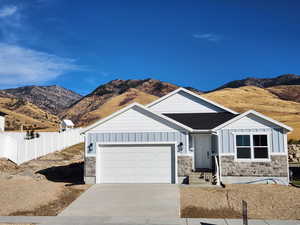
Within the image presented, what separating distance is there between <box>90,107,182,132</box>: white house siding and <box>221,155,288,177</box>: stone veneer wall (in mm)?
3876

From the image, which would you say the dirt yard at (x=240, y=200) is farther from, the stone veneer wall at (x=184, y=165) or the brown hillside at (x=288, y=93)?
the brown hillside at (x=288, y=93)

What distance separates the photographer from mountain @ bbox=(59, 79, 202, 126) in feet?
420

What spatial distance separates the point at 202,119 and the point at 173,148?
3.75 meters

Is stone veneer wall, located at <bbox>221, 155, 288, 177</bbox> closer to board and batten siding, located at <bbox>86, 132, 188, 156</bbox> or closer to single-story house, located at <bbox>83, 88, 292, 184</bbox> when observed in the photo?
single-story house, located at <bbox>83, 88, 292, 184</bbox>

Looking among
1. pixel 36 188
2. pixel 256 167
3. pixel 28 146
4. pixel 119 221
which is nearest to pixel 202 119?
pixel 256 167

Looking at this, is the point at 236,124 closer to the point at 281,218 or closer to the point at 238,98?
the point at 281,218

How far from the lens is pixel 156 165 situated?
1677 cm

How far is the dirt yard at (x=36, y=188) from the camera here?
11.8 m

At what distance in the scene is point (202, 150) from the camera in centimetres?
1808

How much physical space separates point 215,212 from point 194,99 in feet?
39.1

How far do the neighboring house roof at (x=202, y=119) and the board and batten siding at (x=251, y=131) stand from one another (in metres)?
1.05

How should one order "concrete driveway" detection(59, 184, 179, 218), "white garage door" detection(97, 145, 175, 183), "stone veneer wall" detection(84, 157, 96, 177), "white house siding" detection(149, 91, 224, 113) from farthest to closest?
1. "white house siding" detection(149, 91, 224, 113)
2. "stone veneer wall" detection(84, 157, 96, 177)
3. "white garage door" detection(97, 145, 175, 183)
4. "concrete driveway" detection(59, 184, 179, 218)

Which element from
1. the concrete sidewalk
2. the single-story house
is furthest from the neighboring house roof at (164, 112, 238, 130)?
the concrete sidewalk

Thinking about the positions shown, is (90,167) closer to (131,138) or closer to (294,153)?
(131,138)
